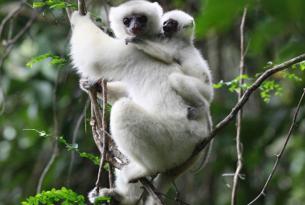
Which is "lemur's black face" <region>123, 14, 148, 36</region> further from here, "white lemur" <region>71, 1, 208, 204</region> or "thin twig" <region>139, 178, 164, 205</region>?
"thin twig" <region>139, 178, 164, 205</region>

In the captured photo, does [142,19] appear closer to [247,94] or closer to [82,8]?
[82,8]

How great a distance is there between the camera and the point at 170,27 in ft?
14.2

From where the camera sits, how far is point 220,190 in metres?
9.79

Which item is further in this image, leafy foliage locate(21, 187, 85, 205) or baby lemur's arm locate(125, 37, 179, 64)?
baby lemur's arm locate(125, 37, 179, 64)

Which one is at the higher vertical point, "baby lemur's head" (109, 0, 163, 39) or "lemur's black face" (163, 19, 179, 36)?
"baby lemur's head" (109, 0, 163, 39)

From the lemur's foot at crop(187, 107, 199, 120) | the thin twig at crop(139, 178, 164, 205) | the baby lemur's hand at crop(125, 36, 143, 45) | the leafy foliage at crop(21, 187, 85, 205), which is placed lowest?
the thin twig at crop(139, 178, 164, 205)

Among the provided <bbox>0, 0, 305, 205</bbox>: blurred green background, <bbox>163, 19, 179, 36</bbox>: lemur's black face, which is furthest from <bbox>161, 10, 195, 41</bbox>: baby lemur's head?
<bbox>0, 0, 305, 205</bbox>: blurred green background

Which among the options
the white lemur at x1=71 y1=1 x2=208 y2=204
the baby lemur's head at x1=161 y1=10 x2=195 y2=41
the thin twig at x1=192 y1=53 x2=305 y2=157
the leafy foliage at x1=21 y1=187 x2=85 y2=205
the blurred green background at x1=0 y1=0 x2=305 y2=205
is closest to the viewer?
the thin twig at x1=192 y1=53 x2=305 y2=157

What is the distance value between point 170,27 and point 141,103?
77cm

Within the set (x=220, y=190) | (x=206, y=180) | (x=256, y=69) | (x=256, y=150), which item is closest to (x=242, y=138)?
(x=256, y=150)

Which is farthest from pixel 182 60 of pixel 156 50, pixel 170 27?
pixel 170 27

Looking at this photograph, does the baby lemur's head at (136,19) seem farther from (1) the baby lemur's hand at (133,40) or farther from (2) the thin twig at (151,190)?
(2) the thin twig at (151,190)

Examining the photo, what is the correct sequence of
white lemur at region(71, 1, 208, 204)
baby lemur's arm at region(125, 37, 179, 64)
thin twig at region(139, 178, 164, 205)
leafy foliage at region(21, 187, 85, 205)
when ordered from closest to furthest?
leafy foliage at region(21, 187, 85, 205) < thin twig at region(139, 178, 164, 205) < white lemur at region(71, 1, 208, 204) < baby lemur's arm at region(125, 37, 179, 64)

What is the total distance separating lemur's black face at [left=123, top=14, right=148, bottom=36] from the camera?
437cm
